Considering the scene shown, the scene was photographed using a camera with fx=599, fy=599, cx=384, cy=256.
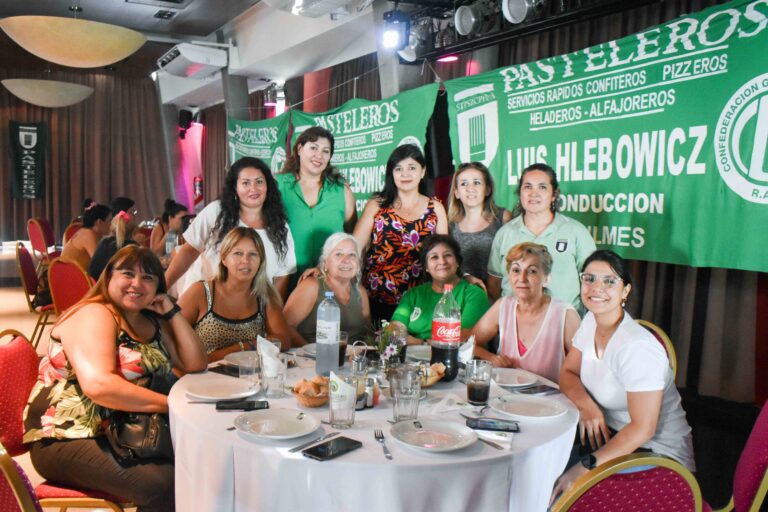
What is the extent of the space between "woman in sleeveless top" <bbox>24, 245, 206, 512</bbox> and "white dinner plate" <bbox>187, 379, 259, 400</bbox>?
17 cm

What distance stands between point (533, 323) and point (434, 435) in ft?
3.34

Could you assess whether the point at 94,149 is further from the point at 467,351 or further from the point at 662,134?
the point at 467,351

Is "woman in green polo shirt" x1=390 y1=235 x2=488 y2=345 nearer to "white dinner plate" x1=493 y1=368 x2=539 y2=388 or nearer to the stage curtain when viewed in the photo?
"white dinner plate" x1=493 y1=368 x2=539 y2=388

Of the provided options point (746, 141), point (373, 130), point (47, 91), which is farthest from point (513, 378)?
point (47, 91)

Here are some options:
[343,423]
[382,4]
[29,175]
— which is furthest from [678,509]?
[29,175]

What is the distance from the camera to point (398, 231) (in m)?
3.44

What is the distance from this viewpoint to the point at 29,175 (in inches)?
434

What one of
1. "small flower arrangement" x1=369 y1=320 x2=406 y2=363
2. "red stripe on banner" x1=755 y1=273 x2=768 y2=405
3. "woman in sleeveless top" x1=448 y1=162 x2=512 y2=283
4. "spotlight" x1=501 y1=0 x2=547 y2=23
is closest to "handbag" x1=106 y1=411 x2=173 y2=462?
"small flower arrangement" x1=369 y1=320 x2=406 y2=363

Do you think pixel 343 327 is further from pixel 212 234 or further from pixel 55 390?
pixel 55 390

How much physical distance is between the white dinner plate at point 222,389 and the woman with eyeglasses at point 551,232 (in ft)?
5.11

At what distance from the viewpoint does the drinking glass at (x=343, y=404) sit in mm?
1657

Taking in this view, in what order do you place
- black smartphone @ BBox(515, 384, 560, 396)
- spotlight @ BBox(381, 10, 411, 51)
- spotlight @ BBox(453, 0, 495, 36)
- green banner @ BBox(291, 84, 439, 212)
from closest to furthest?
black smartphone @ BBox(515, 384, 560, 396)
spotlight @ BBox(453, 0, 495, 36)
green banner @ BBox(291, 84, 439, 212)
spotlight @ BBox(381, 10, 411, 51)

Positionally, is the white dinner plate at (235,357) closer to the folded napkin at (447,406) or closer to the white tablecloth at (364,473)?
the white tablecloth at (364,473)

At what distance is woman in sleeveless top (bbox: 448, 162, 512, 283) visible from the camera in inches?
137
